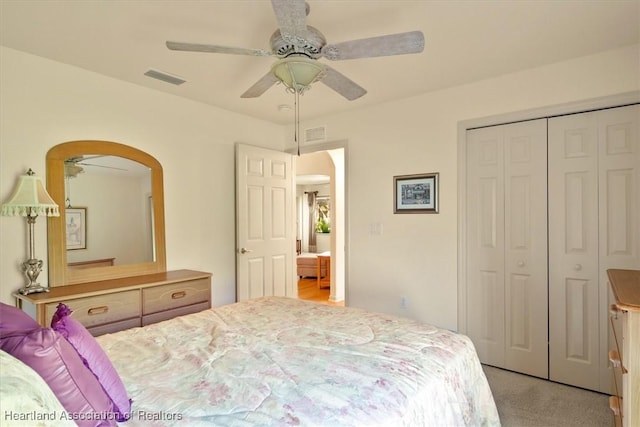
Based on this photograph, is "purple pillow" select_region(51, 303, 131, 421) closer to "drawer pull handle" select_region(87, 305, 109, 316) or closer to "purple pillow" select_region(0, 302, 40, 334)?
"purple pillow" select_region(0, 302, 40, 334)

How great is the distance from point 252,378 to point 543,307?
2.51 metres

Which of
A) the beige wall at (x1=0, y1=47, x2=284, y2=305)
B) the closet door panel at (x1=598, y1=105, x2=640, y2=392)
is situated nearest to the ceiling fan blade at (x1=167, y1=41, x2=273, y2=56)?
the beige wall at (x1=0, y1=47, x2=284, y2=305)

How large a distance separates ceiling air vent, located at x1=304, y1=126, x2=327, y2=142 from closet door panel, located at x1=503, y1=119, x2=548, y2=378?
1.91 metres

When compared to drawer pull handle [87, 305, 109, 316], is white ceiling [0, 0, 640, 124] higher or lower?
higher

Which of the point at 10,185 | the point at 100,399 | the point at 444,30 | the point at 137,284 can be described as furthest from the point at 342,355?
the point at 10,185

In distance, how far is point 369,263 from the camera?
372 cm

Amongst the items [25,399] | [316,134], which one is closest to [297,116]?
[316,134]

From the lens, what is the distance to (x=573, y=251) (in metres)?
2.64

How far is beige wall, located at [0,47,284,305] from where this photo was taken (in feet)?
7.77

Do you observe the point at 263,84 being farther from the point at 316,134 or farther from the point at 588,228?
the point at 588,228

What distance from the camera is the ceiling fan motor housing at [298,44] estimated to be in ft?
5.50

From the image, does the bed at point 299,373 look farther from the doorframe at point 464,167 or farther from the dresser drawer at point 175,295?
the doorframe at point 464,167

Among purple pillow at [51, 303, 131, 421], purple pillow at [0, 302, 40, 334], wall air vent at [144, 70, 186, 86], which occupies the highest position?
wall air vent at [144, 70, 186, 86]

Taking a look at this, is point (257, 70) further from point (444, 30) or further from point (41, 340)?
point (41, 340)
